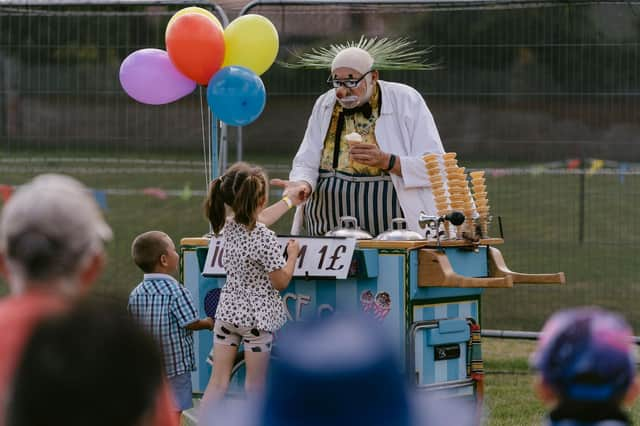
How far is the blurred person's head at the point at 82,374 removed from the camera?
1.92m

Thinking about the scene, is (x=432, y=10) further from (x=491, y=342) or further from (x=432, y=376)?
(x=432, y=376)

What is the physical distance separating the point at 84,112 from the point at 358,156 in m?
3.38

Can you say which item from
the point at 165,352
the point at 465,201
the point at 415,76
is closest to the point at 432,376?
the point at 465,201

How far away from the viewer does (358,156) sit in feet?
20.4

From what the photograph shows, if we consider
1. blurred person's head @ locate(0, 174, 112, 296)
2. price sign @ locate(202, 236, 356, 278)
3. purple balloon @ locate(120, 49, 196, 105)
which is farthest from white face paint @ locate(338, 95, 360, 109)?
blurred person's head @ locate(0, 174, 112, 296)

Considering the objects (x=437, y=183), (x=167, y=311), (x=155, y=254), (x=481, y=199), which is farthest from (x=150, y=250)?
(x=481, y=199)

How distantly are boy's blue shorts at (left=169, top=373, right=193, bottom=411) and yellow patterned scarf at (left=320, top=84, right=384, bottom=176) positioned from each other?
5.20ft

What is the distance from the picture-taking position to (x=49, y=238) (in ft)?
8.73

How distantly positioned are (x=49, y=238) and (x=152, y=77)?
158 inches

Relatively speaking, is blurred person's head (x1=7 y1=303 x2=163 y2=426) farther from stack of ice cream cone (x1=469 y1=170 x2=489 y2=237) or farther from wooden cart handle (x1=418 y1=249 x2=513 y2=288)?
stack of ice cream cone (x1=469 y1=170 x2=489 y2=237)

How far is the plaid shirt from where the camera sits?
5410 mm

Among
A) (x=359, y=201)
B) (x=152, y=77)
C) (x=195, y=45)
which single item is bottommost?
(x=359, y=201)

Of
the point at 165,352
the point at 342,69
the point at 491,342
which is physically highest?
the point at 342,69

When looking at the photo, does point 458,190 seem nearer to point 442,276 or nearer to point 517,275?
point 517,275
